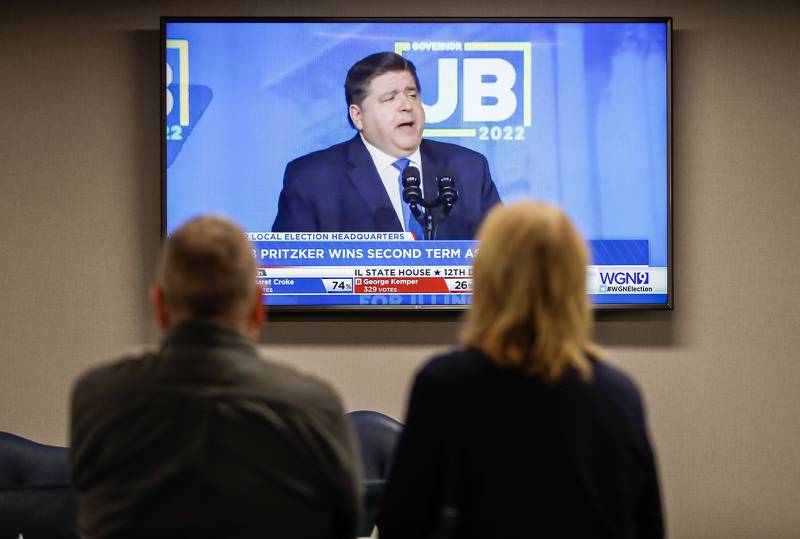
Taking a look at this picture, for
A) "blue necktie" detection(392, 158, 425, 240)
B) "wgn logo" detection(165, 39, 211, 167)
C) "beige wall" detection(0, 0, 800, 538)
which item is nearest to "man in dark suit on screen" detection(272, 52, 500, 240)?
"blue necktie" detection(392, 158, 425, 240)

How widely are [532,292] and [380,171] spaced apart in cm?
206

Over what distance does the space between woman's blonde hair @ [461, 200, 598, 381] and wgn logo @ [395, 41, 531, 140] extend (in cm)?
202

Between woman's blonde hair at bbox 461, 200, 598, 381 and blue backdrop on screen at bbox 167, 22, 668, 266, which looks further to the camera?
blue backdrop on screen at bbox 167, 22, 668, 266

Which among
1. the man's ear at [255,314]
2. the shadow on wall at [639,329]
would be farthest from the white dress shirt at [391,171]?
the man's ear at [255,314]

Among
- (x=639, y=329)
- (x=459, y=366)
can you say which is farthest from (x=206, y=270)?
(x=639, y=329)

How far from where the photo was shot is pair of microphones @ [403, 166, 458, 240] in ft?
11.6

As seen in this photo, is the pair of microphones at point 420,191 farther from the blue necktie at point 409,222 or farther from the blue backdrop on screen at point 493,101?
the blue backdrop on screen at point 493,101

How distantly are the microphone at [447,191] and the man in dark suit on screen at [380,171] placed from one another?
2cm

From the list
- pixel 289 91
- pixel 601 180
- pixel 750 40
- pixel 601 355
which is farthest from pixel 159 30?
pixel 601 355

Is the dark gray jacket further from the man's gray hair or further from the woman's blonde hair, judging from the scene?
the woman's blonde hair

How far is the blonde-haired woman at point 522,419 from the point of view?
5.01 ft

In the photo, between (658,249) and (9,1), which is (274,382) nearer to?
(658,249)

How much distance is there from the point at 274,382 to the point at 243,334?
0.35 ft

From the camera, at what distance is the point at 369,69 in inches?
140
